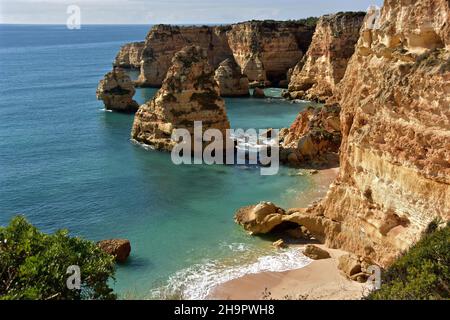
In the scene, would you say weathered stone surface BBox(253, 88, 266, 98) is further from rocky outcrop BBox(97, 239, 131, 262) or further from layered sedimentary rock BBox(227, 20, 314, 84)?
rocky outcrop BBox(97, 239, 131, 262)

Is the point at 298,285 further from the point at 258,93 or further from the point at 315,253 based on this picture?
the point at 258,93

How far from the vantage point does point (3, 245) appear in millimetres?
14648

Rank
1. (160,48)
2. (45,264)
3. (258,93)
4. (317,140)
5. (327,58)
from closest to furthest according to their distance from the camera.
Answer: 1. (45,264)
2. (317,140)
3. (327,58)
4. (258,93)
5. (160,48)

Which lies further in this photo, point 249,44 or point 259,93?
point 249,44

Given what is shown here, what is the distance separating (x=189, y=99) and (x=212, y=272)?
85.7 ft

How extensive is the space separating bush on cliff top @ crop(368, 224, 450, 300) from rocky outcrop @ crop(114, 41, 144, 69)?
11077 centimetres

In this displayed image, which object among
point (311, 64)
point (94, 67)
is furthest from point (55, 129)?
point (94, 67)

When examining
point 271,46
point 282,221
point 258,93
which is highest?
point 271,46

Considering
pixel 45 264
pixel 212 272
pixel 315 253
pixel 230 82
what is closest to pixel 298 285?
pixel 315 253

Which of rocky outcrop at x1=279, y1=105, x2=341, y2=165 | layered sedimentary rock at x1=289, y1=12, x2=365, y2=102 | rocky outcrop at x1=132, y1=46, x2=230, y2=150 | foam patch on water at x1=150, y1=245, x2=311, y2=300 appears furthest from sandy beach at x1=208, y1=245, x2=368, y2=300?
layered sedimentary rock at x1=289, y1=12, x2=365, y2=102

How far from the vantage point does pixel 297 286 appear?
23672mm

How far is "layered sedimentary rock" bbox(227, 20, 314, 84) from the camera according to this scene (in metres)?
92.1

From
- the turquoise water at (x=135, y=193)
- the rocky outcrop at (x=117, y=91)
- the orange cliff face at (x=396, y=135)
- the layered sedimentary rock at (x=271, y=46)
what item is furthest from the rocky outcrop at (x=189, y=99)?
the layered sedimentary rock at (x=271, y=46)

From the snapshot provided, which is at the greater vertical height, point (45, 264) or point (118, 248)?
point (45, 264)
